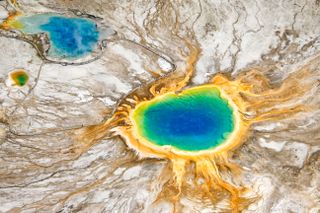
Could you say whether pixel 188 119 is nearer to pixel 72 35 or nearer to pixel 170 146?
pixel 170 146

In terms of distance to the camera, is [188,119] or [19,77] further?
[19,77]

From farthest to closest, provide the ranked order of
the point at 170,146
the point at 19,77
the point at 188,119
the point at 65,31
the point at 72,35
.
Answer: the point at 65,31
the point at 72,35
the point at 19,77
the point at 188,119
the point at 170,146

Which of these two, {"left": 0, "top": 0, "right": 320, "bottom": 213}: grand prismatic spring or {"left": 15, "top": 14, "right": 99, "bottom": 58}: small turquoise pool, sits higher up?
{"left": 15, "top": 14, "right": 99, "bottom": 58}: small turquoise pool

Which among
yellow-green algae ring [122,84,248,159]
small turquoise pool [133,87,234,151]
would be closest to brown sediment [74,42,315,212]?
yellow-green algae ring [122,84,248,159]

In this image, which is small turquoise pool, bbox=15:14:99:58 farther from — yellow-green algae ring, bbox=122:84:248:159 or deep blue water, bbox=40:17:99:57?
yellow-green algae ring, bbox=122:84:248:159

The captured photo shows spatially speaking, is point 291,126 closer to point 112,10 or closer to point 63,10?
point 112,10

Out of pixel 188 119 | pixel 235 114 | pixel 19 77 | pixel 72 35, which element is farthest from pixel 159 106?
pixel 19 77

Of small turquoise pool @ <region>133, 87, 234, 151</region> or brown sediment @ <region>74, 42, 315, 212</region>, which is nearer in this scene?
brown sediment @ <region>74, 42, 315, 212</region>
